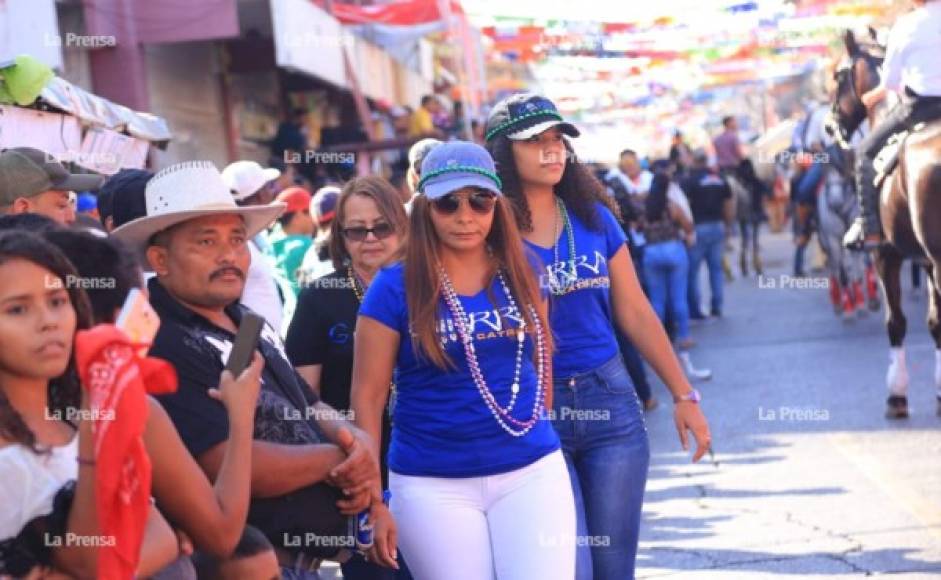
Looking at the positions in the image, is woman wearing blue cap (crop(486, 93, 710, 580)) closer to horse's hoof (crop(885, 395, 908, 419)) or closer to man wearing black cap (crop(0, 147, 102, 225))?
man wearing black cap (crop(0, 147, 102, 225))

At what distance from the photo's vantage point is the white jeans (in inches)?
199

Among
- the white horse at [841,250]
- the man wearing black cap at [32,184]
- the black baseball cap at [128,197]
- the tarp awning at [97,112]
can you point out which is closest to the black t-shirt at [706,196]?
the white horse at [841,250]

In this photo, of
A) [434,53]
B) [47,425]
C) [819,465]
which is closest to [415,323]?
[47,425]

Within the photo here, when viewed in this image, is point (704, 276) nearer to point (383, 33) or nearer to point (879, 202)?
point (383, 33)

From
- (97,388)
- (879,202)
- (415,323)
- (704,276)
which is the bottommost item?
(704,276)

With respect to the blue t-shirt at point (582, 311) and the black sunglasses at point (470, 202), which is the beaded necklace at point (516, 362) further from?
the blue t-shirt at point (582, 311)

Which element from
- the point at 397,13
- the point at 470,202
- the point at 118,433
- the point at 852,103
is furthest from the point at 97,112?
the point at 397,13

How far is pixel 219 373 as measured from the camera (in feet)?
14.6

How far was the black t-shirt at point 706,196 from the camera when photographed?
Answer: 2062cm

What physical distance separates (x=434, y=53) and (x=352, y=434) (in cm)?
3307

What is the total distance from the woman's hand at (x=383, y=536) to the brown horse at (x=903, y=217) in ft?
21.5

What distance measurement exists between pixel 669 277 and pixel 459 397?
11.0 meters

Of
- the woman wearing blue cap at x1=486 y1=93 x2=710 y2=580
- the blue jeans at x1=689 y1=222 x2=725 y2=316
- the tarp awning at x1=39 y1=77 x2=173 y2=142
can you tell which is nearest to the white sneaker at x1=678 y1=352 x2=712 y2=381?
the blue jeans at x1=689 y1=222 x2=725 y2=316

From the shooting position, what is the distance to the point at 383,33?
2412cm
